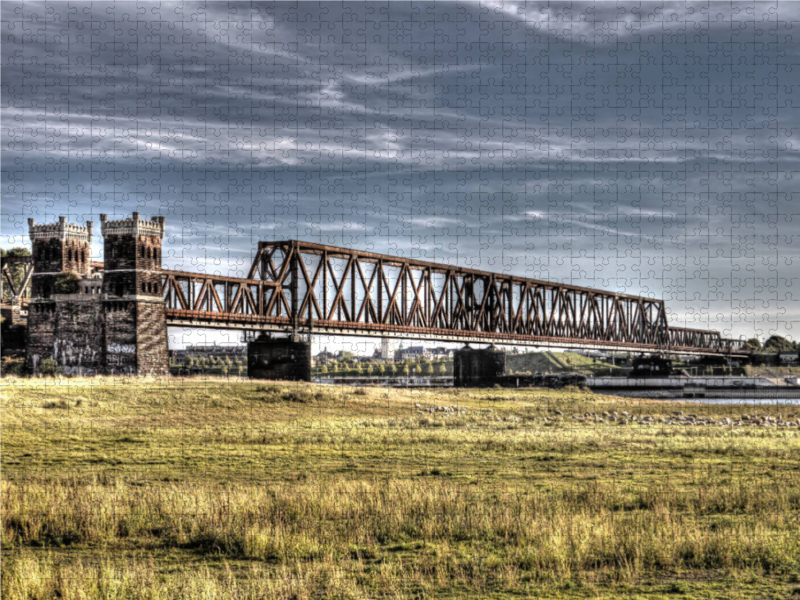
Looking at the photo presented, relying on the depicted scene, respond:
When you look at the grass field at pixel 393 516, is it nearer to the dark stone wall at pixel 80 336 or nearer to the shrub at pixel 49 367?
the dark stone wall at pixel 80 336

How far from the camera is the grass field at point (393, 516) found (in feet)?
45.8

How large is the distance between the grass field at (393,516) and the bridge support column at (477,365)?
8109cm

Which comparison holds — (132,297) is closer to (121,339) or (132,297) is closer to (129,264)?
(129,264)

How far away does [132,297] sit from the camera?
77438 millimetres

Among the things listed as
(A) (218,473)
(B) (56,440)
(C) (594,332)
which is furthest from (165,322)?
(C) (594,332)

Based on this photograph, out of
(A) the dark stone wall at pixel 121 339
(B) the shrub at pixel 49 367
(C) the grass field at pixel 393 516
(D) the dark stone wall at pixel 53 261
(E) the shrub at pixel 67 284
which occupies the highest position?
(D) the dark stone wall at pixel 53 261

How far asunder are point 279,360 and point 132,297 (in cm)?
1666

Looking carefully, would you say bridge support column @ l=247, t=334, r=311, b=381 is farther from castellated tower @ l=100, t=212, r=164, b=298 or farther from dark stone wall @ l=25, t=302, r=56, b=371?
dark stone wall @ l=25, t=302, r=56, b=371

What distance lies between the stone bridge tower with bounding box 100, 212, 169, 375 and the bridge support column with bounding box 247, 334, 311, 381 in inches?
400

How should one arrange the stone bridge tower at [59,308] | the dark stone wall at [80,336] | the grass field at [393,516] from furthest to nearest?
1. the stone bridge tower at [59,308]
2. the dark stone wall at [80,336]
3. the grass field at [393,516]

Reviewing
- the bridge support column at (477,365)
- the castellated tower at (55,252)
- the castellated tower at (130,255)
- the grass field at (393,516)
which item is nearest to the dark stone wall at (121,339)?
the castellated tower at (130,255)

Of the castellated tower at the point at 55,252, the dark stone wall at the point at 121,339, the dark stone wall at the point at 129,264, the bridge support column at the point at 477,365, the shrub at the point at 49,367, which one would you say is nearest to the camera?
the dark stone wall at the point at 121,339

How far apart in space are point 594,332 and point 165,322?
338 ft

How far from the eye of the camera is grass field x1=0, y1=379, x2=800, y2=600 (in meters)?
13.9
